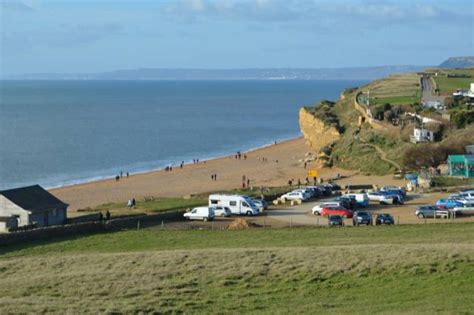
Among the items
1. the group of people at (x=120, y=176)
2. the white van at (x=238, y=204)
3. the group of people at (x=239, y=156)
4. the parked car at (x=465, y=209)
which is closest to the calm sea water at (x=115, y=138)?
the group of people at (x=120, y=176)

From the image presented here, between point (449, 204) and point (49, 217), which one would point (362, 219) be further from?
point (49, 217)

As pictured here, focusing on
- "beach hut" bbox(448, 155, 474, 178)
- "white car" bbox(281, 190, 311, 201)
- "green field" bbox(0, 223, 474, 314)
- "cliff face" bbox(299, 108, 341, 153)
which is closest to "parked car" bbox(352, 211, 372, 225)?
"green field" bbox(0, 223, 474, 314)

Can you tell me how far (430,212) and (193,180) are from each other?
35829 mm

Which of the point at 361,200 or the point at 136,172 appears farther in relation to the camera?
the point at 136,172

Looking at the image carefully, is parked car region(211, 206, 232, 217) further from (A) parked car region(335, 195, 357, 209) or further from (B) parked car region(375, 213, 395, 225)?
(B) parked car region(375, 213, 395, 225)

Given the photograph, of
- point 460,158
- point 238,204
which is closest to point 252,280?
point 238,204

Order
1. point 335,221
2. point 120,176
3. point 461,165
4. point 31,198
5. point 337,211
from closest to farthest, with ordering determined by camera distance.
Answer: point 335,221, point 31,198, point 337,211, point 461,165, point 120,176

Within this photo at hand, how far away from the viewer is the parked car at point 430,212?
127ft

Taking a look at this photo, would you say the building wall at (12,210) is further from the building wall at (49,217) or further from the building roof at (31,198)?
the building wall at (49,217)

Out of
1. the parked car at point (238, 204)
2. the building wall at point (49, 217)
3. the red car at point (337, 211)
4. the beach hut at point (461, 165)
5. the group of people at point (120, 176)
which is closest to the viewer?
the building wall at point (49, 217)

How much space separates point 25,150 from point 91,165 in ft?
56.1

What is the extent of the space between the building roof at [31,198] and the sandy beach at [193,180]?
624 inches

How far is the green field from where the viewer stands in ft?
62.7

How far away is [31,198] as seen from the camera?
3856cm
